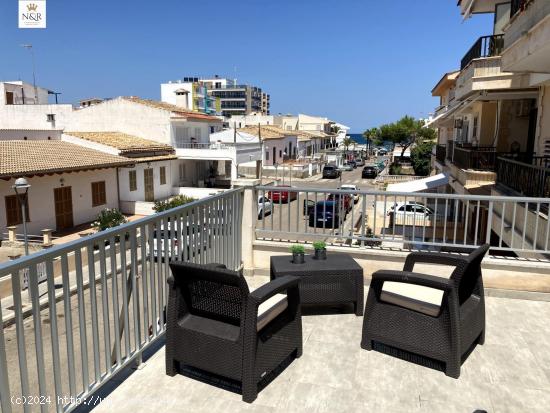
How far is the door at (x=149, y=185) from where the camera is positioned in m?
29.6

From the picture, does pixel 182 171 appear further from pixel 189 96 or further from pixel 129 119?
pixel 189 96

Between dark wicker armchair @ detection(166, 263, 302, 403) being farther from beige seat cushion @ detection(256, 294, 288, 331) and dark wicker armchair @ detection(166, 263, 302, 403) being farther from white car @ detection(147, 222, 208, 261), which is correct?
white car @ detection(147, 222, 208, 261)

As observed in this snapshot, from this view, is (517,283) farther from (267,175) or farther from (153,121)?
(267,175)

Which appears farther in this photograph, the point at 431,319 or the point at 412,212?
the point at 412,212

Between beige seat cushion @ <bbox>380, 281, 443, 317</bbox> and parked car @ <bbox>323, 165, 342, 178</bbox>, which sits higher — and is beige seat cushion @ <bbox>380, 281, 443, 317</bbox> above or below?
above

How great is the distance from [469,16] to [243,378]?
17045 millimetres

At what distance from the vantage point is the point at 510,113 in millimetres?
14953

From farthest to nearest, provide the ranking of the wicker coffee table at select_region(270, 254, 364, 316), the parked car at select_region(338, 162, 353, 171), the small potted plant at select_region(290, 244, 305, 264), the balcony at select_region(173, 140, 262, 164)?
the parked car at select_region(338, 162, 353, 171), the balcony at select_region(173, 140, 262, 164), the small potted plant at select_region(290, 244, 305, 264), the wicker coffee table at select_region(270, 254, 364, 316)

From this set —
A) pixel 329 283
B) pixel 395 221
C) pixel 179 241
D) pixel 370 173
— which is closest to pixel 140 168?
pixel 395 221

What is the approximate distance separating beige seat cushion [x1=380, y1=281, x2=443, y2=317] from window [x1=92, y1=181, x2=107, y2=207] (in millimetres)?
24355

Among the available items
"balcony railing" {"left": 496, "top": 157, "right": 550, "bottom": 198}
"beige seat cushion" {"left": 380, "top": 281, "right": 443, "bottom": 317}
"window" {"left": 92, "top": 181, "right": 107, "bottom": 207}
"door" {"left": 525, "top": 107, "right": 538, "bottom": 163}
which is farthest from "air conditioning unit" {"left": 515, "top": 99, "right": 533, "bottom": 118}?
"window" {"left": 92, "top": 181, "right": 107, "bottom": 207}

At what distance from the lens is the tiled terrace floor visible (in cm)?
292

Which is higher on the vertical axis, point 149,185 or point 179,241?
point 179,241

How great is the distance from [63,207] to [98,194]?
301cm
